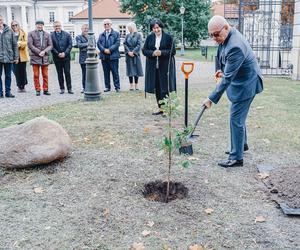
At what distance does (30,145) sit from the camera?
570 cm

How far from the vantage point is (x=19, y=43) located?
1316cm

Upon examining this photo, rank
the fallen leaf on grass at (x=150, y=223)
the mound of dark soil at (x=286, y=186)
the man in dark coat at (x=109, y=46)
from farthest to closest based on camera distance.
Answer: the man in dark coat at (x=109, y=46)
the mound of dark soil at (x=286, y=186)
the fallen leaf on grass at (x=150, y=223)

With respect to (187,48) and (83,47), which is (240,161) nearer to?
(83,47)

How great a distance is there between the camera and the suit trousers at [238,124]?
5.66 metres

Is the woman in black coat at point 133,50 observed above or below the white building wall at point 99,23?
below

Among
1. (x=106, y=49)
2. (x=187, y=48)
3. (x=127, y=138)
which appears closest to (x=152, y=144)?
(x=127, y=138)

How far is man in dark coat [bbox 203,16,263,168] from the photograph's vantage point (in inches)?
208

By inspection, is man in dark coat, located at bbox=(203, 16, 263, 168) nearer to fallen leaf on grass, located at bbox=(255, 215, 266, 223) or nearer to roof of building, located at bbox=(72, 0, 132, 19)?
fallen leaf on grass, located at bbox=(255, 215, 266, 223)

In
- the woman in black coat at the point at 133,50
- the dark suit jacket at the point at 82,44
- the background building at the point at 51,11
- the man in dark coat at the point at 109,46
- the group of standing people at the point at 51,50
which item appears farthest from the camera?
the background building at the point at 51,11

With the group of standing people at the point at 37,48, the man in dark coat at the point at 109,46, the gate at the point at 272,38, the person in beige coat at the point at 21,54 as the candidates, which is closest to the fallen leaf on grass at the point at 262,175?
the man in dark coat at the point at 109,46

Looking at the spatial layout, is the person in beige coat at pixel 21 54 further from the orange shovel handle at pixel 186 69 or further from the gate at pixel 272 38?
the gate at pixel 272 38

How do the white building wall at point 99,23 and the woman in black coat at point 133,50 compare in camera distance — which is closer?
the woman in black coat at point 133,50

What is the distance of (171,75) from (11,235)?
5.79 m

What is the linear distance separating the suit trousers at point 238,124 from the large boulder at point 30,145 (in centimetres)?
221
